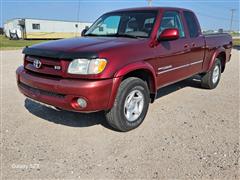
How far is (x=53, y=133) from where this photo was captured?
375 cm

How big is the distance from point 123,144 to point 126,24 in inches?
89.9

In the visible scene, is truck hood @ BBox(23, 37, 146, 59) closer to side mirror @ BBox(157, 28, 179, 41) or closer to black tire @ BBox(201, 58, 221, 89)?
side mirror @ BBox(157, 28, 179, 41)

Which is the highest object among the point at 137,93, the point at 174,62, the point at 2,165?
the point at 174,62

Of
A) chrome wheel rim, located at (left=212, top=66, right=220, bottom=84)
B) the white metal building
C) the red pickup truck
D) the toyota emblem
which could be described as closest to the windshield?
the red pickup truck

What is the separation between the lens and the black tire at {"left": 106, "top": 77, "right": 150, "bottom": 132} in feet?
11.4

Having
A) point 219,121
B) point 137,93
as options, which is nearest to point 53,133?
point 137,93

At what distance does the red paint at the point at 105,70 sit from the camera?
317cm

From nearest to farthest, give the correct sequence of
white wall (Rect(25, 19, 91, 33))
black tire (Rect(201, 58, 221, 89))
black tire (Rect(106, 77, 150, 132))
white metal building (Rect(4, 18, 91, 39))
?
black tire (Rect(106, 77, 150, 132)), black tire (Rect(201, 58, 221, 89)), white wall (Rect(25, 19, 91, 33)), white metal building (Rect(4, 18, 91, 39))

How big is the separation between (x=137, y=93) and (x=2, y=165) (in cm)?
210

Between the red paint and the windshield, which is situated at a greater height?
the windshield

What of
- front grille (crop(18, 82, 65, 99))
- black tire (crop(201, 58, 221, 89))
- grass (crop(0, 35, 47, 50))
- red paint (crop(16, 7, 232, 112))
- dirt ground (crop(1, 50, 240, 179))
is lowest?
grass (crop(0, 35, 47, 50))

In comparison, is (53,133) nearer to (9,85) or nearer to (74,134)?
(74,134)

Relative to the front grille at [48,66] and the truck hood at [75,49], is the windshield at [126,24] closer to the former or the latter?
the truck hood at [75,49]

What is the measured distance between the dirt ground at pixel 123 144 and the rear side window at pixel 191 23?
59.8 inches
